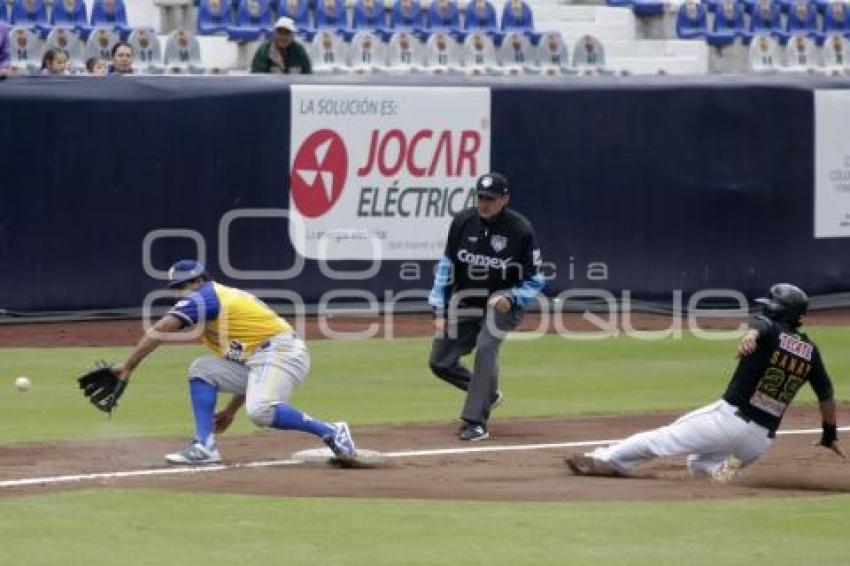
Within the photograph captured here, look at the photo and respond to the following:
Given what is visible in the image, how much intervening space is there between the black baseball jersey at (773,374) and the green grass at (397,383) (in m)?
3.66

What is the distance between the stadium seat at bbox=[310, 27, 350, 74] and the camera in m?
25.4

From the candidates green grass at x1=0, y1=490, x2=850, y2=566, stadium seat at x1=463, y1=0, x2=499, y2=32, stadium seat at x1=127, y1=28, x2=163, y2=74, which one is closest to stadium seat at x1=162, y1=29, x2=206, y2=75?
stadium seat at x1=127, y1=28, x2=163, y2=74

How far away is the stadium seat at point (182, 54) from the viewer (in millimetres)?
24562

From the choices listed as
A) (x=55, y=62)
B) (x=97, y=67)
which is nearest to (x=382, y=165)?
(x=97, y=67)

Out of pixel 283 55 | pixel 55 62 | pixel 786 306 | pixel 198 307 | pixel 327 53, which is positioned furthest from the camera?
pixel 327 53

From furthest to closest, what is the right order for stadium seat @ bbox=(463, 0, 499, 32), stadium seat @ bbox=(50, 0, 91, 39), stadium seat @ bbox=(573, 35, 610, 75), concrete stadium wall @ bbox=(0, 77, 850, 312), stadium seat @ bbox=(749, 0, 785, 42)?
stadium seat @ bbox=(749, 0, 785, 42) → stadium seat @ bbox=(463, 0, 499, 32) → stadium seat @ bbox=(573, 35, 610, 75) → stadium seat @ bbox=(50, 0, 91, 39) → concrete stadium wall @ bbox=(0, 77, 850, 312)

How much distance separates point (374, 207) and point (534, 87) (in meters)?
2.25

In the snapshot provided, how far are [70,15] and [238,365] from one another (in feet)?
46.7

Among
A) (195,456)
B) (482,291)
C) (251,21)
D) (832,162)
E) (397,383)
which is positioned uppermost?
(251,21)

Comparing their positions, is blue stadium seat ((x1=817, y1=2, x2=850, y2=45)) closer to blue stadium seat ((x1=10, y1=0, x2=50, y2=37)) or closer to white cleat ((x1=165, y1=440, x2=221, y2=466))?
blue stadium seat ((x1=10, y1=0, x2=50, y2=37))

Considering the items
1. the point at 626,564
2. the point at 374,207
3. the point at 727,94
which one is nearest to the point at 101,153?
the point at 374,207

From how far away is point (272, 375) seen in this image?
11.6 m

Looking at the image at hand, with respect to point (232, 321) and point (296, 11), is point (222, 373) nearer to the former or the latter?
point (232, 321)

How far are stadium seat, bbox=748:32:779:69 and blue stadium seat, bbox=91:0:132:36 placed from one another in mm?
9691
